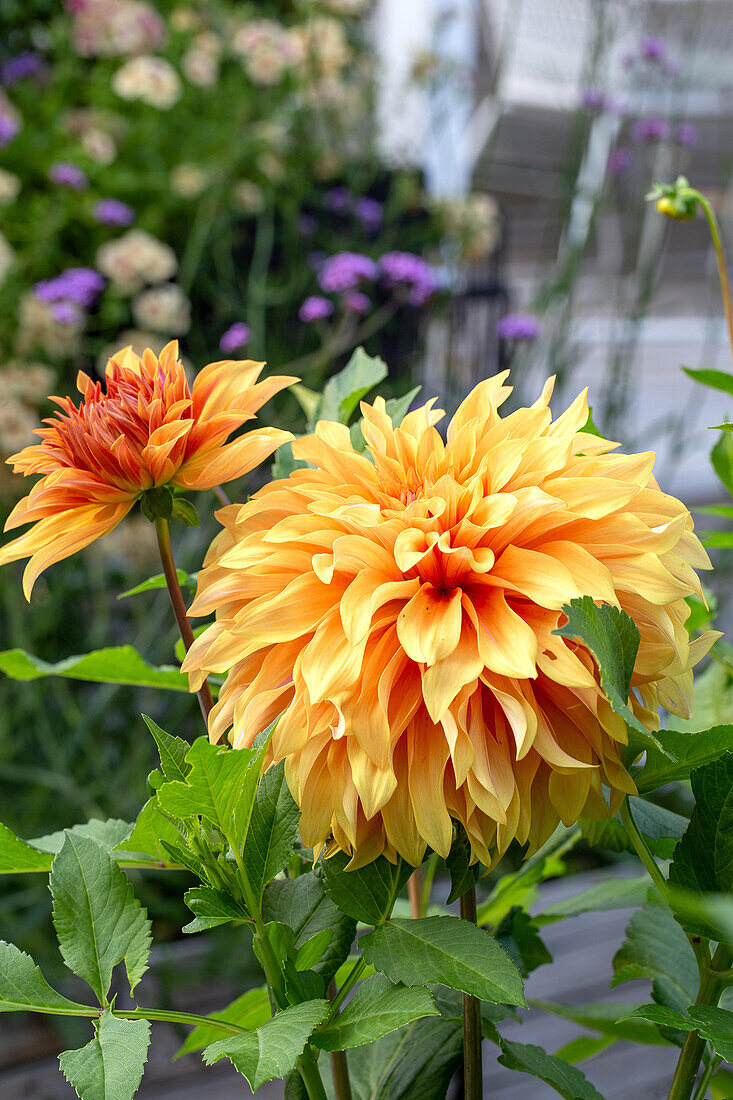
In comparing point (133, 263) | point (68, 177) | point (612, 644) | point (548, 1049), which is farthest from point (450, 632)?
point (68, 177)

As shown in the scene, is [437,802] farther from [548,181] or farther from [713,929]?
[548,181]

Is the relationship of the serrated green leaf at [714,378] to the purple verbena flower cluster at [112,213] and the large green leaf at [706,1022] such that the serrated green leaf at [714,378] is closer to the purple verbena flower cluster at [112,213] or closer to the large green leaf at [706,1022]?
the large green leaf at [706,1022]

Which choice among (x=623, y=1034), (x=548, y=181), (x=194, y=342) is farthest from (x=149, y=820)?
(x=548, y=181)

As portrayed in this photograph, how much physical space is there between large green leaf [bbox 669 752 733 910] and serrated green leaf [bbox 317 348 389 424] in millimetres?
139

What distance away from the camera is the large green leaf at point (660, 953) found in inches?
9.3

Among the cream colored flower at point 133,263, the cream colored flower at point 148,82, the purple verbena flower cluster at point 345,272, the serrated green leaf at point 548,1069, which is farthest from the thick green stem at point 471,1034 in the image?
the cream colored flower at point 148,82

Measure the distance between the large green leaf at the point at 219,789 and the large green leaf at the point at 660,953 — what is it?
122 millimetres

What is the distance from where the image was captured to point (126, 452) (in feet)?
0.63

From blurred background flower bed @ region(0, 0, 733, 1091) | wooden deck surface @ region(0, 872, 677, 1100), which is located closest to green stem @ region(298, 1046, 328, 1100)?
wooden deck surface @ region(0, 872, 677, 1100)

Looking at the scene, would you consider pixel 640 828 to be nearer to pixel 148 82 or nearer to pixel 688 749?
pixel 688 749

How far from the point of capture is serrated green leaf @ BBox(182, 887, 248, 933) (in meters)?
0.17

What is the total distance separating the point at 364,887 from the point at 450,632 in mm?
56

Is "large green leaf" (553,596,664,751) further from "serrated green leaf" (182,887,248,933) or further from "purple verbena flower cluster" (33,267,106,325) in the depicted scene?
"purple verbena flower cluster" (33,267,106,325)

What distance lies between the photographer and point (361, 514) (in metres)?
0.18
